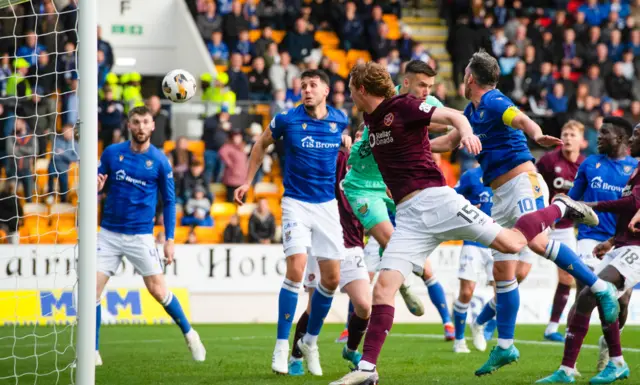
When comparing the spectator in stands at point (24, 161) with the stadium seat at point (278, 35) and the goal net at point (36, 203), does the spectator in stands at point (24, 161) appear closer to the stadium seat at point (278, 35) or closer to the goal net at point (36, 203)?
the goal net at point (36, 203)

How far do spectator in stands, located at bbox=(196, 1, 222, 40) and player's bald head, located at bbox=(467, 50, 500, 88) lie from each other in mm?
15587

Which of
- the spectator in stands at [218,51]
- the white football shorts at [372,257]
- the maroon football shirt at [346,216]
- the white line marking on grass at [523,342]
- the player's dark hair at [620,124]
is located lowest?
the white line marking on grass at [523,342]

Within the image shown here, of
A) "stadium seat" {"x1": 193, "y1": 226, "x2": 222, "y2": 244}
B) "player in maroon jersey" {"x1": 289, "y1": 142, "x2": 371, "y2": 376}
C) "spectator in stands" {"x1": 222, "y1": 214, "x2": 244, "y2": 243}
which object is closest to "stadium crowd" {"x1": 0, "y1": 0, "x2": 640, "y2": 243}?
"spectator in stands" {"x1": 222, "y1": 214, "x2": 244, "y2": 243}

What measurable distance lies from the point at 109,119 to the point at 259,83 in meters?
3.77

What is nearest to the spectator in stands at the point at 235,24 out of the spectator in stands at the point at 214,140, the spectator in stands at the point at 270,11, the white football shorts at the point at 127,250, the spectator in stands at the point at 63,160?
the spectator in stands at the point at 270,11

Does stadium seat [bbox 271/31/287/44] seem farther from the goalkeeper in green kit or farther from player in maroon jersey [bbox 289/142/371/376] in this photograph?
the goalkeeper in green kit

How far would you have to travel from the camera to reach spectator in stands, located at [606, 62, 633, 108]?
913 inches

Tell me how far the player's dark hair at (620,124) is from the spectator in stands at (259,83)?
496 inches

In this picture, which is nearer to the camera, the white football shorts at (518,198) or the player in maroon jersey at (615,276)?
the player in maroon jersey at (615,276)

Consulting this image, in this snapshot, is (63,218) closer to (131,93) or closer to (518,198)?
(131,93)

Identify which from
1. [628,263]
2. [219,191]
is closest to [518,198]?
[628,263]

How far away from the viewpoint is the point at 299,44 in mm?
22906

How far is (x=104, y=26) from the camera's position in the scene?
24203 millimetres

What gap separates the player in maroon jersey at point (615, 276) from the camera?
7.93m
